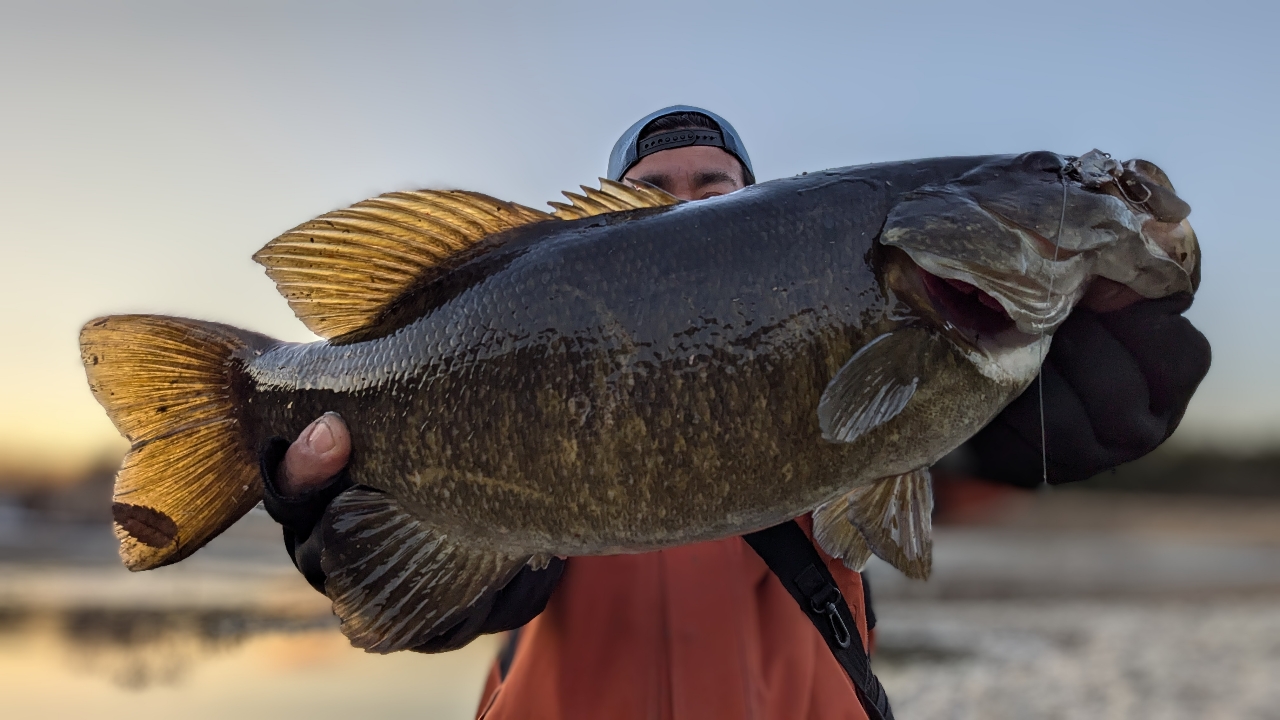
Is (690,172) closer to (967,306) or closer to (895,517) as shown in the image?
(967,306)

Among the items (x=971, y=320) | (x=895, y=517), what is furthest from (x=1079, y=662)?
(x=971, y=320)

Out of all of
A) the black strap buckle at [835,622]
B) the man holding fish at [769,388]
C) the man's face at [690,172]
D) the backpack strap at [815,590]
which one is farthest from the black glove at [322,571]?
the man's face at [690,172]

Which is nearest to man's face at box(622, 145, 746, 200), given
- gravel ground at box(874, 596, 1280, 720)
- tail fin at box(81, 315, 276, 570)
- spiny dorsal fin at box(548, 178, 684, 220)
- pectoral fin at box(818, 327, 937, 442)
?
spiny dorsal fin at box(548, 178, 684, 220)

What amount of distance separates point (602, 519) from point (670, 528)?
5.7 inches

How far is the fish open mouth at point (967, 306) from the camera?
1781 millimetres

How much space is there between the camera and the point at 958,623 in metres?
11.1

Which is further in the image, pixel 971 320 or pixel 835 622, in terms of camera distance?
pixel 835 622

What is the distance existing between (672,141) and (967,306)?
71.4 inches

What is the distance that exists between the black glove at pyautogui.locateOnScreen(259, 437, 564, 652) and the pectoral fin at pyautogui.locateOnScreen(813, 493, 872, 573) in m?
0.78

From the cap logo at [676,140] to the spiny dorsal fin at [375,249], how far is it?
1.50 meters

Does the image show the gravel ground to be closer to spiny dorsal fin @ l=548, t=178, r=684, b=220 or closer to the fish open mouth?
the fish open mouth

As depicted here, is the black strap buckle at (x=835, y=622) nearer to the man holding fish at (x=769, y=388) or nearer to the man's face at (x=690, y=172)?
the man holding fish at (x=769, y=388)

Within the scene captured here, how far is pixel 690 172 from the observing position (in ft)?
10.6

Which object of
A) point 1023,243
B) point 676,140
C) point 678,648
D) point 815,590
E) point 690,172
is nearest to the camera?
point 1023,243
